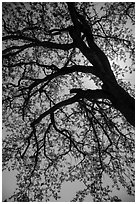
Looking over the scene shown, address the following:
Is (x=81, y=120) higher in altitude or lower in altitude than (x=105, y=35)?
lower

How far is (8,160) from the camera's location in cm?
866

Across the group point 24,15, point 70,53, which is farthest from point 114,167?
point 24,15

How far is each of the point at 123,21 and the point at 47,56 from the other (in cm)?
417

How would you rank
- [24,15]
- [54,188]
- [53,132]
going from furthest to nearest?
[53,132]
[54,188]
[24,15]

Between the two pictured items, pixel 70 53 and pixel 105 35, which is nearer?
pixel 105 35

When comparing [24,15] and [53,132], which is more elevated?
[24,15]

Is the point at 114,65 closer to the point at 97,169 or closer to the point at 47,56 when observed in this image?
the point at 47,56

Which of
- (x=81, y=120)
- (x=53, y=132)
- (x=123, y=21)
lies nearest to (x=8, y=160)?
(x=53, y=132)

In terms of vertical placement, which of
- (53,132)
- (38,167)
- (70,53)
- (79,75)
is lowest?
(38,167)

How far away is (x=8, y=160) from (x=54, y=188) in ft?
8.65

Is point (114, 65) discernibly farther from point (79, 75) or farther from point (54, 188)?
point (54, 188)

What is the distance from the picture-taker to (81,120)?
386 inches

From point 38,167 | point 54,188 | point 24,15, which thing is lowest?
point 54,188

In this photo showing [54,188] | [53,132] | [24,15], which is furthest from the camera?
[53,132]
